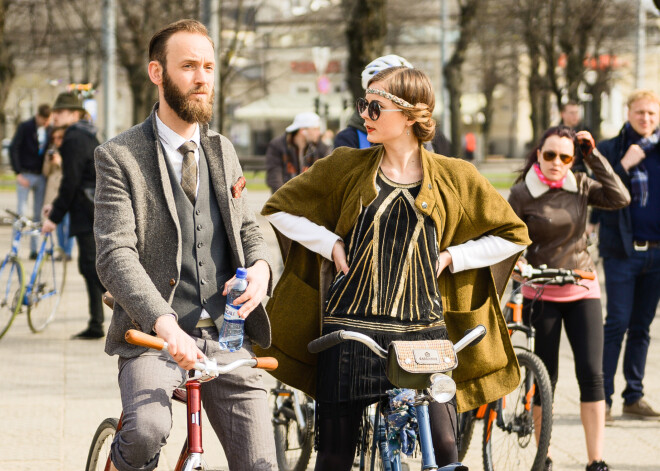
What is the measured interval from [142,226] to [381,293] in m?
0.88

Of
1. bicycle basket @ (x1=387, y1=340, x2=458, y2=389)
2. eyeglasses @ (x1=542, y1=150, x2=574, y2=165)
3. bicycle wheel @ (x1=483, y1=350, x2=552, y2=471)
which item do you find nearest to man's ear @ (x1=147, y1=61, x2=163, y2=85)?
bicycle basket @ (x1=387, y1=340, x2=458, y2=389)

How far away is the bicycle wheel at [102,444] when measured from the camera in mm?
3881

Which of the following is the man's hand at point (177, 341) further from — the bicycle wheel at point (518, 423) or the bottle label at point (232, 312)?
the bicycle wheel at point (518, 423)

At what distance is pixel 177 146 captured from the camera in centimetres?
348

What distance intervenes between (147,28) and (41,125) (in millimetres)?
11939

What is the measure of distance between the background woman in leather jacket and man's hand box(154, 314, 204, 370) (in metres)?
2.92

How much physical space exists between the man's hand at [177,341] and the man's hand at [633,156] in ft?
14.4

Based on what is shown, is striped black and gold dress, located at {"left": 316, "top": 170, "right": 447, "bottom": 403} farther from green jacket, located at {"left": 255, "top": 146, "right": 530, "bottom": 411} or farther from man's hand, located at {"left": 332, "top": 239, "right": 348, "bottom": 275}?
green jacket, located at {"left": 255, "top": 146, "right": 530, "bottom": 411}

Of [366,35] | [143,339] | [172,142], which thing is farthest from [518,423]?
[366,35]

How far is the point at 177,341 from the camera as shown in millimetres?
3104

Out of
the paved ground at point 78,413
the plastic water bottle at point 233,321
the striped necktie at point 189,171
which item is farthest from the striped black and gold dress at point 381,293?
the paved ground at point 78,413

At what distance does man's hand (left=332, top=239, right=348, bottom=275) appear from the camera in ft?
12.5

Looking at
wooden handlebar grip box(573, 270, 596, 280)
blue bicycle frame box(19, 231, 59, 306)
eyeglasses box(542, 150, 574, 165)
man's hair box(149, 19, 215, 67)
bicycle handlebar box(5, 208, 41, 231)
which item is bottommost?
blue bicycle frame box(19, 231, 59, 306)

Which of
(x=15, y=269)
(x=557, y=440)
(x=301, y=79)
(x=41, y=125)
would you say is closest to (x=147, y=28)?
(x=41, y=125)
